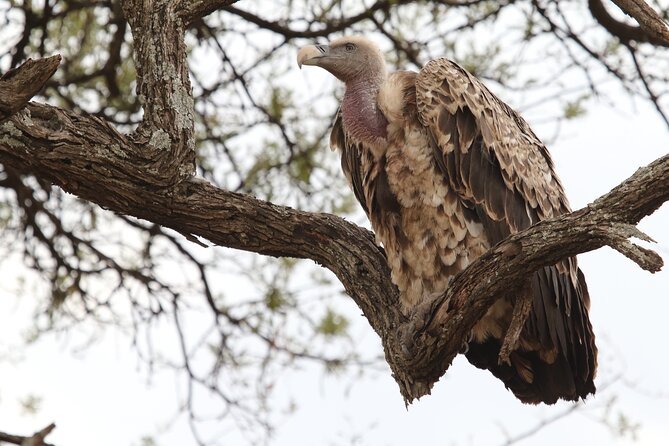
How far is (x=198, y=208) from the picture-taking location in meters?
4.81

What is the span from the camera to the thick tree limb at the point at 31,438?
262cm

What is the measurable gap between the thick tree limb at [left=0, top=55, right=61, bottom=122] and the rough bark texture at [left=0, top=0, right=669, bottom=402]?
2 cm

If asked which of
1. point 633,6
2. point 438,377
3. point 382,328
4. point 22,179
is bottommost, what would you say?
point 438,377

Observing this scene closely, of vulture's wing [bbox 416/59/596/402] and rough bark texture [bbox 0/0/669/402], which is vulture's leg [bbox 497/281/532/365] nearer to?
rough bark texture [bbox 0/0/669/402]

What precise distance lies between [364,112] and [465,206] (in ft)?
2.52

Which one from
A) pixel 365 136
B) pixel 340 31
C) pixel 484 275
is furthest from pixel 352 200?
pixel 484 275

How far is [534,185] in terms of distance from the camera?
559cm

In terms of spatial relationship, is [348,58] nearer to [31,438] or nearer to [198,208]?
[198,208]

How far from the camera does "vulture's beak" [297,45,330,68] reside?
611 centimetres

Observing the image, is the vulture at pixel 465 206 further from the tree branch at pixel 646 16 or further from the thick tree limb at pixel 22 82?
the thick tree limb at pixel 22 82

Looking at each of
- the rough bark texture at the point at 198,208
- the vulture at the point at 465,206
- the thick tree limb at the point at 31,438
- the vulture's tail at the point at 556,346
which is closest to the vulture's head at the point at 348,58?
the vulture at the point at 465,206

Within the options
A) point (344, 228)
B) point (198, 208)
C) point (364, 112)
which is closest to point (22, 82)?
point (198, 208)

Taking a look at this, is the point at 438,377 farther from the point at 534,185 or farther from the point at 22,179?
the point at 22,179

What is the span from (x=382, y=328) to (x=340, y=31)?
→ 126 inches
